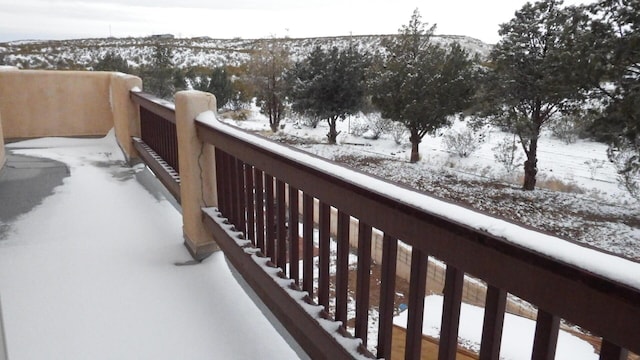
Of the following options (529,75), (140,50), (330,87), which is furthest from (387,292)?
(140,50)

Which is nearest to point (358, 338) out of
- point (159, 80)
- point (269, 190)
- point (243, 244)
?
point (269, 190)

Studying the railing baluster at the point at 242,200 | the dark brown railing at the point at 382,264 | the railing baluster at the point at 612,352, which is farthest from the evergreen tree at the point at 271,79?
the railing baluster at the point at 612,352

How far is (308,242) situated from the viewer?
1.88m

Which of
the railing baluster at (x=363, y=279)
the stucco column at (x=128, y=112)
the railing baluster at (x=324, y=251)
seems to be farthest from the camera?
the stucco column at (x=128, y=112)

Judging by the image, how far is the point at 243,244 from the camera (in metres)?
2.44

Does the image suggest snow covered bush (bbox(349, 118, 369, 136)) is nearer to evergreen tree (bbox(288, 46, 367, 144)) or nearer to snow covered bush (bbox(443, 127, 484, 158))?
evergreen tree (bbox(288, 46, 367, 144))

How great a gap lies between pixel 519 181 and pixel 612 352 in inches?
666

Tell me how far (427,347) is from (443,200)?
3396mm

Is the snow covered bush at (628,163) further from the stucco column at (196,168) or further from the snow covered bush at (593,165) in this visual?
the stucco column at (196,168)

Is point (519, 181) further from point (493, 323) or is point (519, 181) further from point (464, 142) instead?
point (493, 323)

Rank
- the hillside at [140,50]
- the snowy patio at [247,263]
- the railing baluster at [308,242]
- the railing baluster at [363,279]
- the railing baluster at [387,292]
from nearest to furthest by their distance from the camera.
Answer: the snowy patio at [247,263] → the railing baluster at [387,292] → the railing baluster at [363,279] → the railing baluster at [308,242] → the hillside at [140,50]

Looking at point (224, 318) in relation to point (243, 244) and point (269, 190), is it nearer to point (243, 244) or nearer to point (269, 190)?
point (243, 244)

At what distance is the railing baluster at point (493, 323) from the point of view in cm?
103

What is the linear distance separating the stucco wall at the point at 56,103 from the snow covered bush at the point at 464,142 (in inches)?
586
